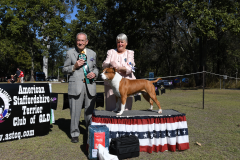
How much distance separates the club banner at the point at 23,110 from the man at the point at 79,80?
3.46 feet

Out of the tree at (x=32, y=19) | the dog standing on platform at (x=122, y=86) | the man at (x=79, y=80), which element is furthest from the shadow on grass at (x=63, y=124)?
the tree at (x=32, y=19)

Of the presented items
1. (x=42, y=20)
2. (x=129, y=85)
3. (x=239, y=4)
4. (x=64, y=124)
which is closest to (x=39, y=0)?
(x=42, y=20)

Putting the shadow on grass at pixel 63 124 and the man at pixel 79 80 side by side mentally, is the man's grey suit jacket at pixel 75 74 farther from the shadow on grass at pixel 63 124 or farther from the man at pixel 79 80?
the shadow on grass at pixel 63 124

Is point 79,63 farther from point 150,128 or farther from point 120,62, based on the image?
point 150,128

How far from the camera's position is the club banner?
4.57 m

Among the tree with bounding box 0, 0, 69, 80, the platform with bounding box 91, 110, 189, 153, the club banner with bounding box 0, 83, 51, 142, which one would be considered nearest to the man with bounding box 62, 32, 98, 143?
the platform with bounding box 91, 110, 189, 153

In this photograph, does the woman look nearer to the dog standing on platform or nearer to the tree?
the dog standing on platform

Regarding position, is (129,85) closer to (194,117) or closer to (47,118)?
(47,118)

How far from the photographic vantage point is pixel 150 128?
3.99 m

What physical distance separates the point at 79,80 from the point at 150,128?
191cm

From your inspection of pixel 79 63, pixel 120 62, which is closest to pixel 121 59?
pixel 120 62

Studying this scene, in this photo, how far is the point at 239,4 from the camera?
19016 mm

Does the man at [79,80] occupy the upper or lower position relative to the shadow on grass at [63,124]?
upper

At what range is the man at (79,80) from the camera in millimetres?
4391
